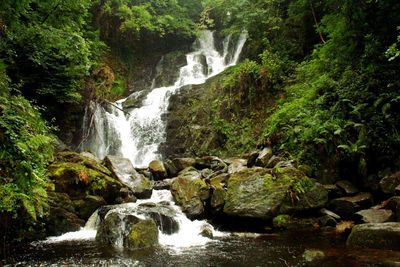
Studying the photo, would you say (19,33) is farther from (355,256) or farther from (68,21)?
(355,256)

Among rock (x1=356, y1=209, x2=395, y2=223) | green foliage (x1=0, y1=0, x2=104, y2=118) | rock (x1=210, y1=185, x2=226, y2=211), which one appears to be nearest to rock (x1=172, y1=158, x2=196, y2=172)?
rock (x1=210, y1=185, x2=226, y2=211)

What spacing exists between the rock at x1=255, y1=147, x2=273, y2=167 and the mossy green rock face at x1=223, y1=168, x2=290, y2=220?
193cm

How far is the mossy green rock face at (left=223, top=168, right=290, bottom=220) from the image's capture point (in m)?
9.11

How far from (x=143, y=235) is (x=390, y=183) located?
249 inches

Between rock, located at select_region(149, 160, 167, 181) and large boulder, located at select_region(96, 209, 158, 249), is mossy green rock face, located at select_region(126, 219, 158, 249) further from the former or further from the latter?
rock, located at select_region(149, 160, 167, 181)

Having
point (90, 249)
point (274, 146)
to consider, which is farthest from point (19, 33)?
Answer: point (274, 146)

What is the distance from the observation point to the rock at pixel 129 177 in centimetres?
1215

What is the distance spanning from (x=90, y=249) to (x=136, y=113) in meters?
13.6

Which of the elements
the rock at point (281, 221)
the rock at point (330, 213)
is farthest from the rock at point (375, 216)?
the rock at point (281, 221)

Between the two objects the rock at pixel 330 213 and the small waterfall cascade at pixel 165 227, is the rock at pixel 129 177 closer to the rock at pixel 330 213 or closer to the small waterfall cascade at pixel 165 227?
the small waterfall cascade at pixel 165 227

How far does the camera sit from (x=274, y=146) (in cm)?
1295

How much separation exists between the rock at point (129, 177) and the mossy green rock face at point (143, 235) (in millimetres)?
3804

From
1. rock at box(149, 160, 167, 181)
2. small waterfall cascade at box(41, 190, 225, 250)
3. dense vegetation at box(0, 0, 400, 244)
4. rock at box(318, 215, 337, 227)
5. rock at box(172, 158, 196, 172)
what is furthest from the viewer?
rock at box(172, 158, 196, 172)

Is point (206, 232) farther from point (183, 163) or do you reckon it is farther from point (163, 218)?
point (183, 163)
